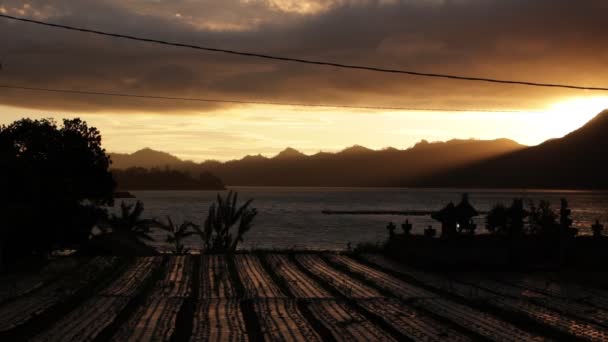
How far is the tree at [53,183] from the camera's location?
21.5 m

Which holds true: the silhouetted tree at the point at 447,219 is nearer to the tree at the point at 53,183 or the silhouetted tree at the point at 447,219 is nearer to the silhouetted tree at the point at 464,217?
the silhouetted tree at the point at 464,217

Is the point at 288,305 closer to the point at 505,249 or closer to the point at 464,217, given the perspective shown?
the point at 505,249

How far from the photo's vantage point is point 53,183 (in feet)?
74.3

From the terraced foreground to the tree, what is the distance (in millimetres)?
4440

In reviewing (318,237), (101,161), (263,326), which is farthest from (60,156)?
(318,237)

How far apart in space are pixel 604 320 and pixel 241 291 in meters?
7.35

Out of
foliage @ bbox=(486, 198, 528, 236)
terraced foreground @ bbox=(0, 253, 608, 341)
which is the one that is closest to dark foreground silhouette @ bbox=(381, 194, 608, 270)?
foliage @ bbox=(486, 198, 528, 236)

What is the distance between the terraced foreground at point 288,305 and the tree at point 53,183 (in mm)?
4440

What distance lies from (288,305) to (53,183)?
46.4ft

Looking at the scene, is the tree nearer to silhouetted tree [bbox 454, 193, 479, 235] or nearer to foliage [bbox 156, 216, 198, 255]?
foliage [bbox 156, 216, 198, 255]

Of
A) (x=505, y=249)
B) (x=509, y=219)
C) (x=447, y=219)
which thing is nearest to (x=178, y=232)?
(x=447, y=219)

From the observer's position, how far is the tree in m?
21.5

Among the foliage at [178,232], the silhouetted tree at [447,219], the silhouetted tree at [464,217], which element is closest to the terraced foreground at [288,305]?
the silhouetted tree at [447,219]

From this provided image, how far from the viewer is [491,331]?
390 inches
